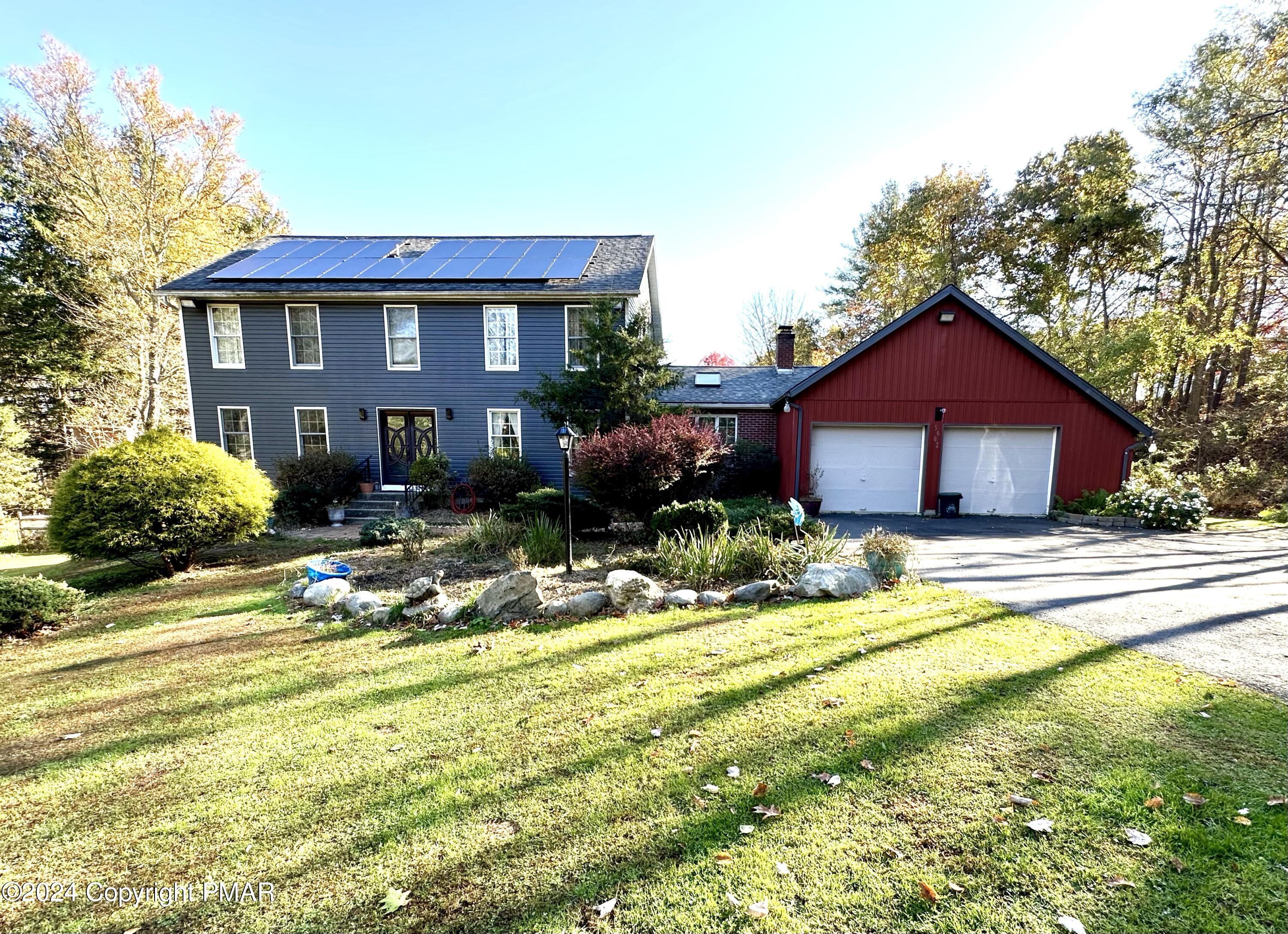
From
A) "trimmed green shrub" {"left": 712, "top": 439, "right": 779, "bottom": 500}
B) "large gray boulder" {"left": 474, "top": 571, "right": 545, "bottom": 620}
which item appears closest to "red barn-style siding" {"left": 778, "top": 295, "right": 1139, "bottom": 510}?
"trimmed green shrub" {"left": 712, "top": 439, "right": 779, "bottom": 500}

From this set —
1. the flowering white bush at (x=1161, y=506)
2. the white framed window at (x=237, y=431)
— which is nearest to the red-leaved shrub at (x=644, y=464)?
the flowering white bush at (x=1161, y=506)

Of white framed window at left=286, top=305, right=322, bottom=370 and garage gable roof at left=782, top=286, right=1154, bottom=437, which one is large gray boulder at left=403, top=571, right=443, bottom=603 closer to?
garage gable roof at left=782, top=286, right=1154, bottom=437

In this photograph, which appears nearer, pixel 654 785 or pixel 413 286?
pixel 654 785

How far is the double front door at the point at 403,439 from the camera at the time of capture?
13547 millimetres

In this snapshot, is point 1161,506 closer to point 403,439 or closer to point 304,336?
point 403,439

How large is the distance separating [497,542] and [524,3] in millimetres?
10465

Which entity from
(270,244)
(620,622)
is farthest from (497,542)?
(270,244)

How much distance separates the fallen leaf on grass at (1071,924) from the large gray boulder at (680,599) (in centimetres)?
380

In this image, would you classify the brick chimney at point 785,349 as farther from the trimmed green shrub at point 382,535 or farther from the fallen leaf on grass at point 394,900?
the fallen leaf on grass at point 394,900

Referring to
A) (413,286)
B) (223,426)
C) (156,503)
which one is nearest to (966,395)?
(413,286)

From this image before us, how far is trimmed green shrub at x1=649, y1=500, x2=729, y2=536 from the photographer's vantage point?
727 cm

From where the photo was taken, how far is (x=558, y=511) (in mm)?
8992

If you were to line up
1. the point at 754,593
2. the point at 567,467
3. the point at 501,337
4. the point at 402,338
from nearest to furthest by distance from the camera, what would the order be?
1. the point at 754,593
2. the point at 567,467
3. the point at 501,337
4. the point at 402,338

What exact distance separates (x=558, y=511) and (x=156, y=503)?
590 centimetres
